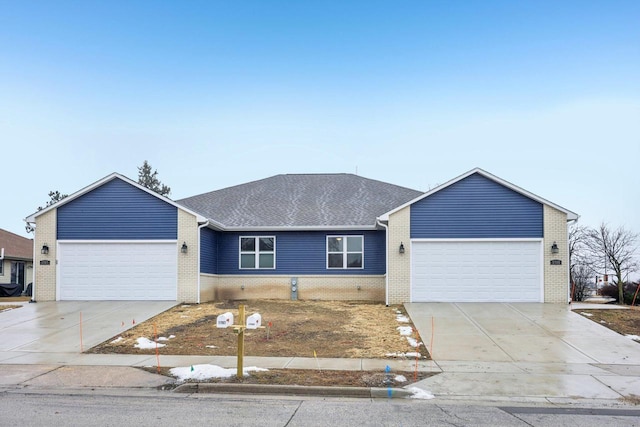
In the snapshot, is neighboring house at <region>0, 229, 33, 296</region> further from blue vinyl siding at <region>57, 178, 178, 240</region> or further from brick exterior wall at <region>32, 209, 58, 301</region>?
blue vinyl siding at <region>57, 178, 178, 240</region>

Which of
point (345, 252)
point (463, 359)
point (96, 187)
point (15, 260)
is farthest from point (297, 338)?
point (15, 260)

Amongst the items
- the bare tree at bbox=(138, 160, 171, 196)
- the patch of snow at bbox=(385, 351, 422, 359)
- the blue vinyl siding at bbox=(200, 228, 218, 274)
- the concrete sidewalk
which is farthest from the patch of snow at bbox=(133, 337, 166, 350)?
the bare tree at bbox=(138, 160, 171, 196)

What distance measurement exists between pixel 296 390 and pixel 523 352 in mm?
6418

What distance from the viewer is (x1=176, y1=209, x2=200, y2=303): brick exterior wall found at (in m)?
21.0

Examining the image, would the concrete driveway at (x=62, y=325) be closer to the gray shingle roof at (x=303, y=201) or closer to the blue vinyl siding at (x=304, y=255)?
the blue vinyl siding at (x=304, y=255)

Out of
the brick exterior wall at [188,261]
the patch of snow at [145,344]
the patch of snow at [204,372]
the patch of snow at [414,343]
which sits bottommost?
the patch of snow at [145,344]

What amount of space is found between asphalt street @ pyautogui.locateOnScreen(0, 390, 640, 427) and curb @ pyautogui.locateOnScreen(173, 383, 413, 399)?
A: 0.90 ft

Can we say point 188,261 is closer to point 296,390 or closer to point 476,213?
point 476,213

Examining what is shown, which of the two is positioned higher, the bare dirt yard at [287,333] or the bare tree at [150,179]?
the bare tree at [150,179]

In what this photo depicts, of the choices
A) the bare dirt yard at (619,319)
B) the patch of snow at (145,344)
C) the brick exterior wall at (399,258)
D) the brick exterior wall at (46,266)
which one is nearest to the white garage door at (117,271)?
the brick exterior wall at (46,266)

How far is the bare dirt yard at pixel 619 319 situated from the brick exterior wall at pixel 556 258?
1.67 m

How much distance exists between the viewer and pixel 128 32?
66.4 ft

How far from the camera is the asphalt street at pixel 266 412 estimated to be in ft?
24.7

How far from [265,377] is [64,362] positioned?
196 inches
